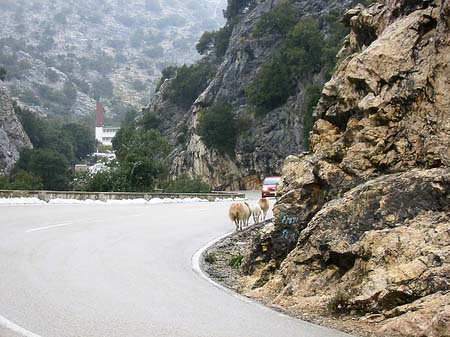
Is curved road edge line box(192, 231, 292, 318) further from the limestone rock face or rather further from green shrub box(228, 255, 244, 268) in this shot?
the limestone rock face

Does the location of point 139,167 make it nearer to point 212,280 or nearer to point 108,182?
point 108,182

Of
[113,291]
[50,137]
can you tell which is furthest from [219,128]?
[113,291]

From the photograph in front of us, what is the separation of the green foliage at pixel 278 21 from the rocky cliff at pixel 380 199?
213 ft

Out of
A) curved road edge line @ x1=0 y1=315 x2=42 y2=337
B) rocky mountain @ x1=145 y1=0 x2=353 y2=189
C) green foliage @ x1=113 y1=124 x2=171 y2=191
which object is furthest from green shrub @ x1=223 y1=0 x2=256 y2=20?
curved road edge line @ x1=0 y1=315 x2=42 y2=337

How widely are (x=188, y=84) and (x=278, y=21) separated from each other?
22.7m

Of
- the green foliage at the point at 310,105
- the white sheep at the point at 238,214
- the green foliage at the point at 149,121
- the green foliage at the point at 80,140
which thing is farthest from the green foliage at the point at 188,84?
the white sheep at the point at 238,214

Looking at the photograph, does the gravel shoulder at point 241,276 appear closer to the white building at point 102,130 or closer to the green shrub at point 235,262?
the green shrub at point 235,262

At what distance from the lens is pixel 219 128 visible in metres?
74.9

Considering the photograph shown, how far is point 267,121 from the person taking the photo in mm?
72062

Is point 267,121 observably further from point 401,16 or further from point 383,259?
point 383,259

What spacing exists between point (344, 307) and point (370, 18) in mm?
8055

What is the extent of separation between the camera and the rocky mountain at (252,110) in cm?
6931

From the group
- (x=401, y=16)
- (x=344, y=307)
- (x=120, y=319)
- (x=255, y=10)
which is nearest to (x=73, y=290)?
(x=120, y=319)

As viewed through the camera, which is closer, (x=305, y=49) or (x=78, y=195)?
(x=78, y=195)
